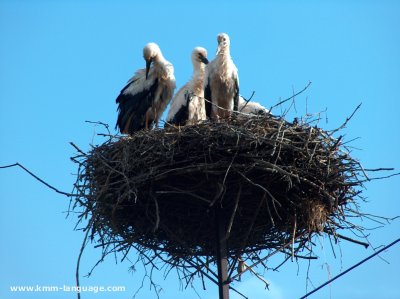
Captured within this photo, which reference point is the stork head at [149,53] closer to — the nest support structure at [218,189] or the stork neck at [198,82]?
the stork neck at [198,82]

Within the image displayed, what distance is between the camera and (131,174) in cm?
674

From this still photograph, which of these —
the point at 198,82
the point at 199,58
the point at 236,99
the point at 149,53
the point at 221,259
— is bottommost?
the point at 221,259

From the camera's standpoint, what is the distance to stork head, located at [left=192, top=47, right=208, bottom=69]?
9.27 m

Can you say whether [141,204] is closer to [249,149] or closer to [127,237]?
[127,237]

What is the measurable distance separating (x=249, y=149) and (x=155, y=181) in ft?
2.53

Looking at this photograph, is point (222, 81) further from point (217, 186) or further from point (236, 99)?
point (217, 186)

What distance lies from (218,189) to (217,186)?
0.08 metres

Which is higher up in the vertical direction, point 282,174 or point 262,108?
point 262,108

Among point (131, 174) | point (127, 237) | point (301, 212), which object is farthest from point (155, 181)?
point (301, 212)

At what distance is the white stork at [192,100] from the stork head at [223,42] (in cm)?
36

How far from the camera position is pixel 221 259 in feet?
21.6

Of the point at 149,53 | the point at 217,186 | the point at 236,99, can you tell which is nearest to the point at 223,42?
the point at 236,99

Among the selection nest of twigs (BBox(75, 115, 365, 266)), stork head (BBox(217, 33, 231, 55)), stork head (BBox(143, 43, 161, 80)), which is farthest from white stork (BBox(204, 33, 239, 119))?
nest of twigs (BBox(75, 115, 365, 266))

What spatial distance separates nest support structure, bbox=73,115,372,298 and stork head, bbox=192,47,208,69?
2.28 meters
